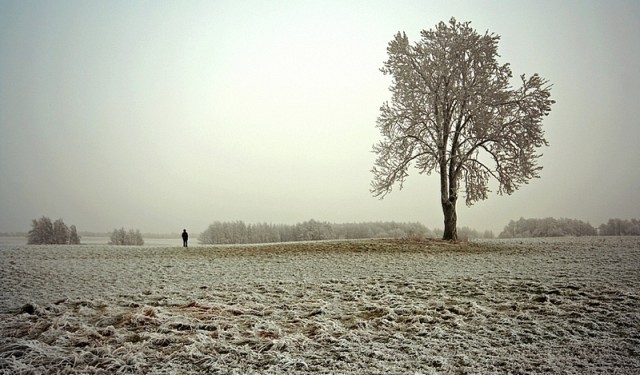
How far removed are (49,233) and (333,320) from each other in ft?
170

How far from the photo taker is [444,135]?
2203 centimetres

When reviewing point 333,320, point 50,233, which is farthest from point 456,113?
point 50,233

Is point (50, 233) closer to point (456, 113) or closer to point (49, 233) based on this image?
point (49, 233)

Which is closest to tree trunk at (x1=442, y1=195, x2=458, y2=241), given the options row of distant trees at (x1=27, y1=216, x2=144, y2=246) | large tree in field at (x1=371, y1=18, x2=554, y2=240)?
large tree in field at (x1=371, y1=18, x2=554, y2=240)

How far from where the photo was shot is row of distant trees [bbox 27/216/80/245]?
4606cm

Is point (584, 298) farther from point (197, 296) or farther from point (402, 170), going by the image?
point (402, 170)

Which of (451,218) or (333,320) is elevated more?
(451,218)

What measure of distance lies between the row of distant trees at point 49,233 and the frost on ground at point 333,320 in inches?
1553

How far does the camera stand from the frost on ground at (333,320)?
16.6 feet

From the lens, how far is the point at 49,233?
46438mm

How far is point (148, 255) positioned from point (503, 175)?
64.1ft

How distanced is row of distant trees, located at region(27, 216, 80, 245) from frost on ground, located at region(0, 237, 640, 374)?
3946cm

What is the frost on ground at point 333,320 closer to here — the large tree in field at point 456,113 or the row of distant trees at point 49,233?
the large tree in field at point 456,113

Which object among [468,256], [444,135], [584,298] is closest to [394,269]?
[468,256]
